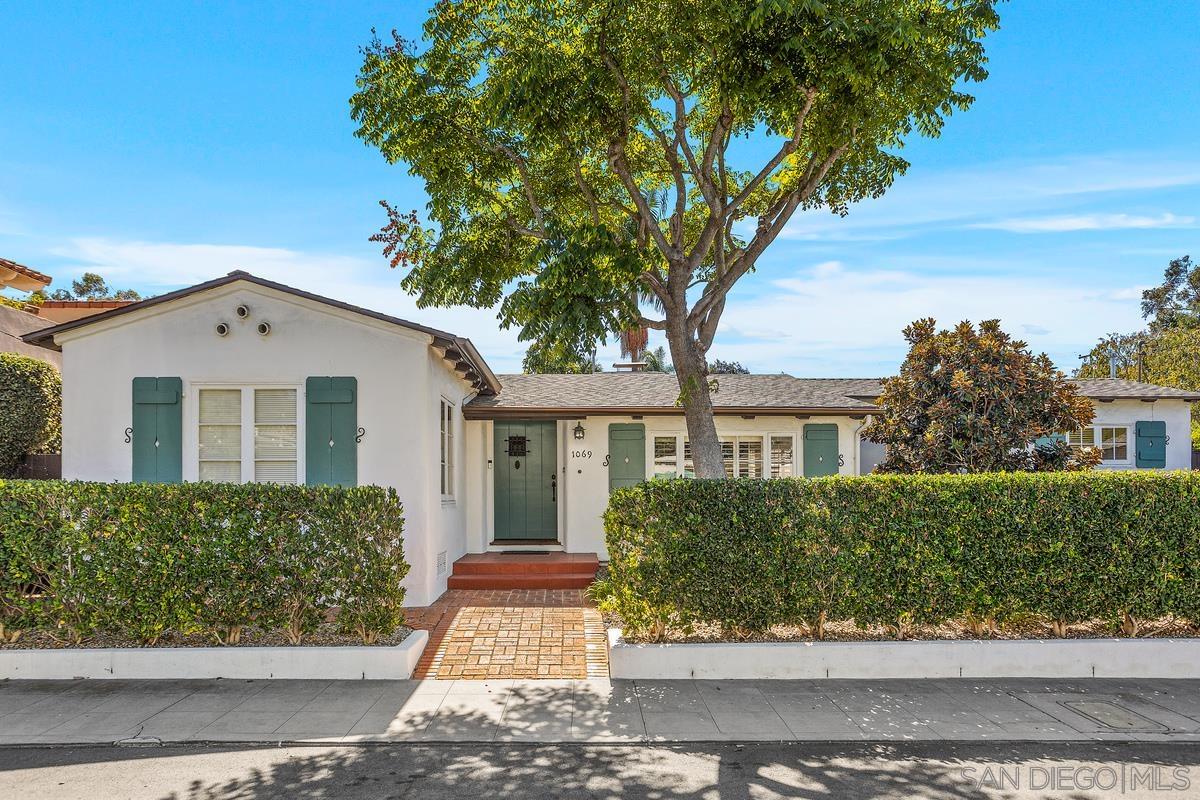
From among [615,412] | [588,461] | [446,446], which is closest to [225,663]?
[446,446]

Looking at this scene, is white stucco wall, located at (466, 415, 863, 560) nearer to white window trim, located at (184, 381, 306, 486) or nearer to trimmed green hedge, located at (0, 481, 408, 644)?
white window trim, located at (184, 381, 306, 486)

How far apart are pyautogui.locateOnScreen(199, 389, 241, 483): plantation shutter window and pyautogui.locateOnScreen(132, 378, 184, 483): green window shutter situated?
24cm

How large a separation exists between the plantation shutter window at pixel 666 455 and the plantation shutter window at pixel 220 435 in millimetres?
6789

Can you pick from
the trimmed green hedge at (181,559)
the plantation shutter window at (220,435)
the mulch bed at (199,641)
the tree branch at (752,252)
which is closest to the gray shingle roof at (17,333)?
the plantation shutter window at (220,435)

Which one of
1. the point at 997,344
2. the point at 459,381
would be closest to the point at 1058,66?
the point at 997,344

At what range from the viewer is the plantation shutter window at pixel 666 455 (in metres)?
12.0

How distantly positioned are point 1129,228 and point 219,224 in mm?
17866

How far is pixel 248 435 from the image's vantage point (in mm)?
8281

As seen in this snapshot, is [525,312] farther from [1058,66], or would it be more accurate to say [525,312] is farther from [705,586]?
[1058,66]

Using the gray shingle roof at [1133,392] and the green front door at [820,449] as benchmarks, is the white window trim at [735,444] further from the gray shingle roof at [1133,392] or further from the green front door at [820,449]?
the gray shingle roof at [1133,392]

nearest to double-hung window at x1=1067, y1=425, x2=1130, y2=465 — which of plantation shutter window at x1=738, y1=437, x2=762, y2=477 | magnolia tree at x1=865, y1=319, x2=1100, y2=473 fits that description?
plantation shutter window at x1=738, y1=437, x2=762, y2=477

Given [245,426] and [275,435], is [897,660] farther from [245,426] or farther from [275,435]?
[245,426]

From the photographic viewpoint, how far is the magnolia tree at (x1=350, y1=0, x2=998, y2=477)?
21.9ft

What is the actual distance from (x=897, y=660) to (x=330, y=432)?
691 cm
